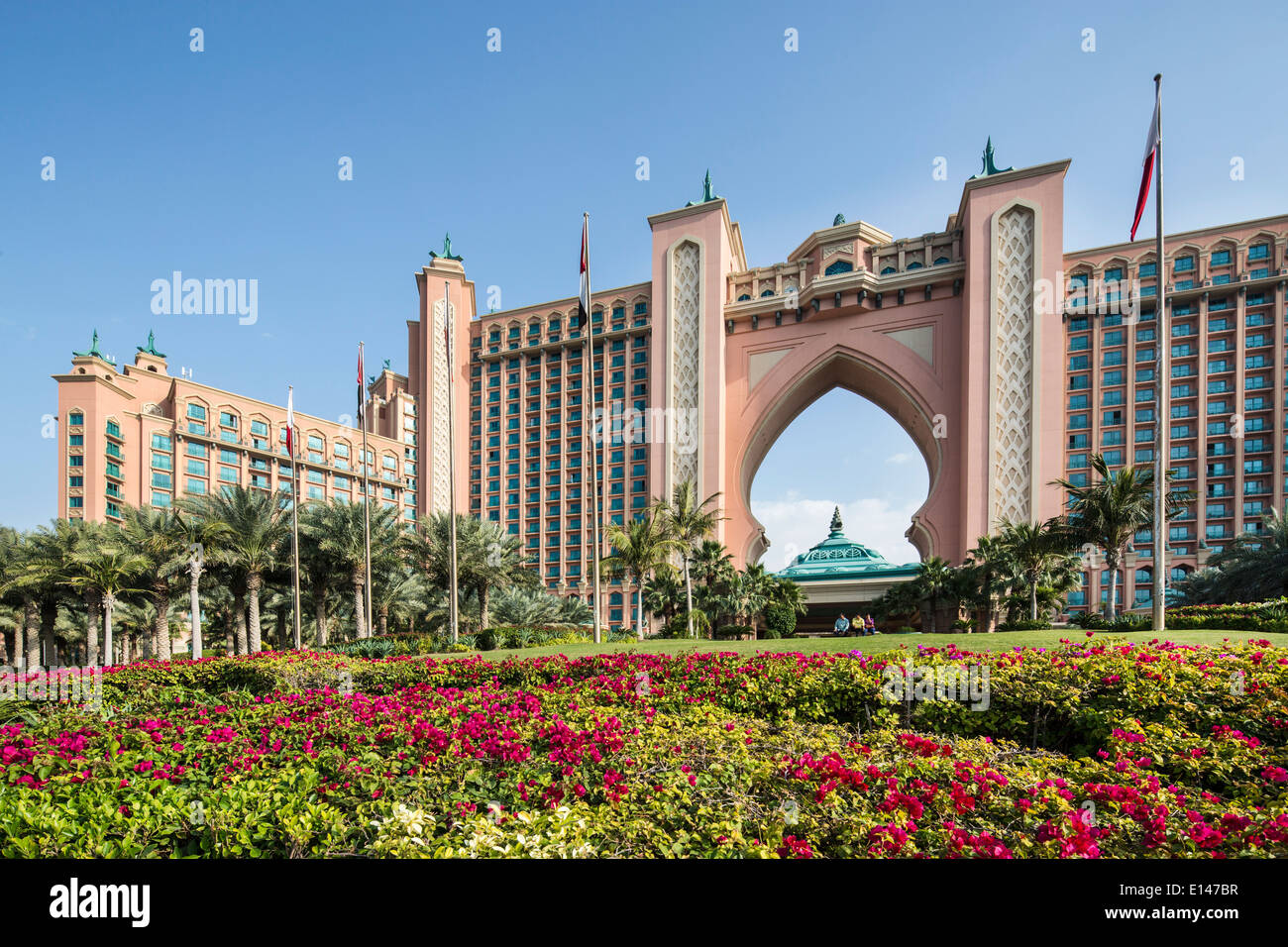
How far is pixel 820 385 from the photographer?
204 ft

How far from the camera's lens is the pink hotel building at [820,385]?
52.8m

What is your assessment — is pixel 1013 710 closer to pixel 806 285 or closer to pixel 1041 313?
pixel 1041 313

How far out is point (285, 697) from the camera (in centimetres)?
1078

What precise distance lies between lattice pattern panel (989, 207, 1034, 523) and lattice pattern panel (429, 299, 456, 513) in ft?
174

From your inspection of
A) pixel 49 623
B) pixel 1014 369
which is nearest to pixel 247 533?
pixel 49 623

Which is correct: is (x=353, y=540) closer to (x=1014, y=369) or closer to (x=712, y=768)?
(x=712, y=768)

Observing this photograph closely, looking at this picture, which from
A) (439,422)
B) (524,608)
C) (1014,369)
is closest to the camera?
(524,608)

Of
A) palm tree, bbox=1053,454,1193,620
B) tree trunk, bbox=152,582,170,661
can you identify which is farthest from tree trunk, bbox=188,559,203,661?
palm tree, bbox=1053,454,1193,620

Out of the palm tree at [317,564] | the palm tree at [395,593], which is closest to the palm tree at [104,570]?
the palm tree at [317,564]

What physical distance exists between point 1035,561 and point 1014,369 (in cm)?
2481

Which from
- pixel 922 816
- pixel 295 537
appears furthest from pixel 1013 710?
pixel 295 537

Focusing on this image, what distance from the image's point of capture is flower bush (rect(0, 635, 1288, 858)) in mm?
4414

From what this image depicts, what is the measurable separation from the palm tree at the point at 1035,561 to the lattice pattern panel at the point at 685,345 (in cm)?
2799
